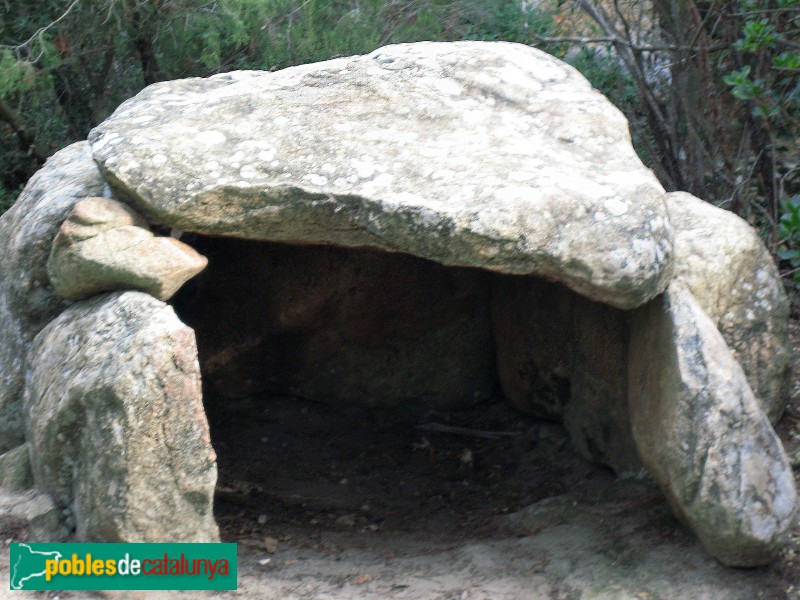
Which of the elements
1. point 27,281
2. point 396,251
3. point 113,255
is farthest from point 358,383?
point 113,255

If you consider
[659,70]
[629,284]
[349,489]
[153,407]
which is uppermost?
[659,70]

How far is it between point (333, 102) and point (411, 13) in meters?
2.55

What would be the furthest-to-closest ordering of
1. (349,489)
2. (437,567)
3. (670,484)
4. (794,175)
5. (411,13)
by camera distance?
(411,13), (794,175), (349,489), (437,567), (670,484)

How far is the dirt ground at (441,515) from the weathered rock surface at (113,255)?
3.09 ft

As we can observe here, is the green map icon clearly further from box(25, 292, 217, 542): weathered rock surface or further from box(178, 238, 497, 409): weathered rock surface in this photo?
box(178, 238, 497, 409): weathered rock surface

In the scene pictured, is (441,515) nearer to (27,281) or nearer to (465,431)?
(465,431)

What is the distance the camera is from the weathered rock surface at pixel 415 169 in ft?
10.3

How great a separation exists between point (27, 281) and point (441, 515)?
1894 millimetres

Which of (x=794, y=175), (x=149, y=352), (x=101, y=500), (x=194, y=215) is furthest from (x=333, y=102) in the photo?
(x=794, y=175)

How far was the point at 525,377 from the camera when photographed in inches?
187

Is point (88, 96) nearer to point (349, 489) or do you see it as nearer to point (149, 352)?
point (349, 489)

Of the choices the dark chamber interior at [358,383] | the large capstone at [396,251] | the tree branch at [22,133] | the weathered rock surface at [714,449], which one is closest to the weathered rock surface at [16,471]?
the large capstone at [396,251]

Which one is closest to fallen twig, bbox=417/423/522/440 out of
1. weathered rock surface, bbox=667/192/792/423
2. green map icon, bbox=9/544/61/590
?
weathered rock surface, bbox=667/192/792/423
